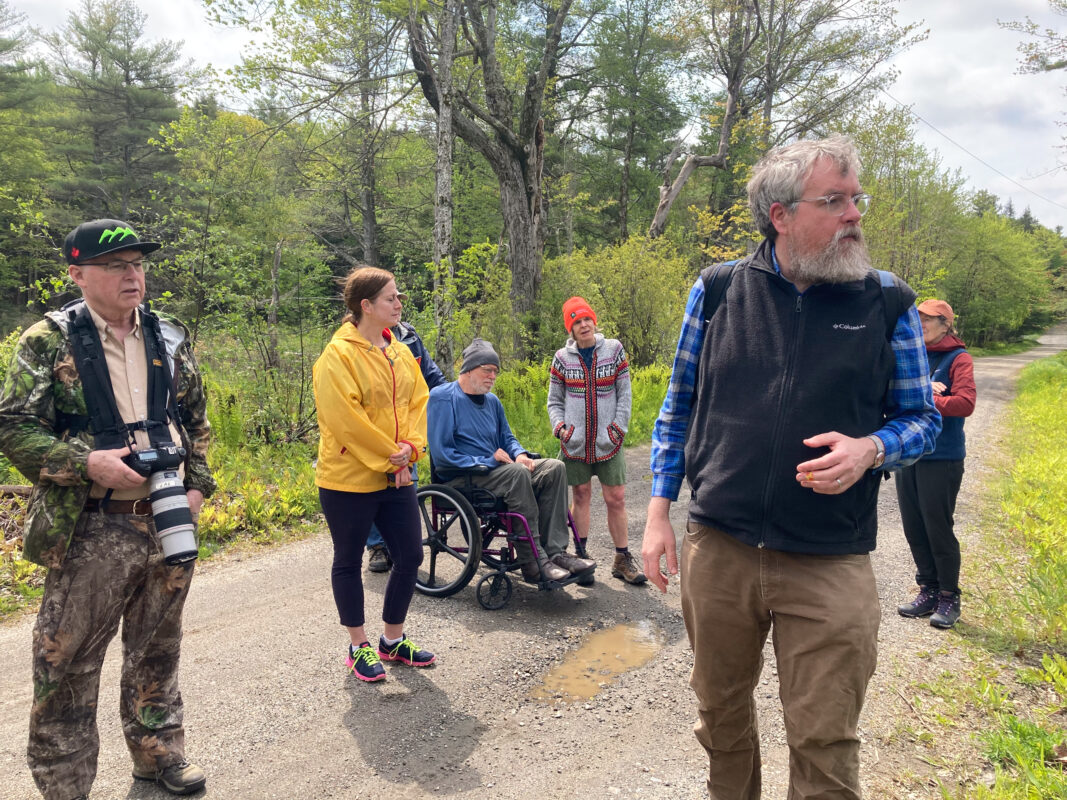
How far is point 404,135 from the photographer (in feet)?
40.4

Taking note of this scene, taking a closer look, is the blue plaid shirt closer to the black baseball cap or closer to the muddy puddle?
the muddy puddle

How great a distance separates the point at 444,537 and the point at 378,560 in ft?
2.54

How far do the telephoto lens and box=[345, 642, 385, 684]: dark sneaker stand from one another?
4.88 ft

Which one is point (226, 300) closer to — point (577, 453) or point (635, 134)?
point (577, 453)

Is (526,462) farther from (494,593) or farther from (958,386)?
(958,386)

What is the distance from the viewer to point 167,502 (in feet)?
7.78

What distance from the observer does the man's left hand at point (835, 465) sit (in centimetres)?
174

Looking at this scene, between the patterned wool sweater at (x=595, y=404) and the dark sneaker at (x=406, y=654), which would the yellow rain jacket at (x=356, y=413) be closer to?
the dark sneaker at (x=406, y=654)

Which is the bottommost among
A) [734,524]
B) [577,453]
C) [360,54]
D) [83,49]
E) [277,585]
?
[277,585]

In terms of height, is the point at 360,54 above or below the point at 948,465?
above

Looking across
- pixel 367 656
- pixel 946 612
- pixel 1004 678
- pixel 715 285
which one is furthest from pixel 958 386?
pixel 367 656

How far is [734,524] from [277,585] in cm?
404

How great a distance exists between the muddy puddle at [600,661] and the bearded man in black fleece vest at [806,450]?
1661 millimetres

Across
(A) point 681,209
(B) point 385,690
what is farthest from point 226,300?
(A) point 681,209
